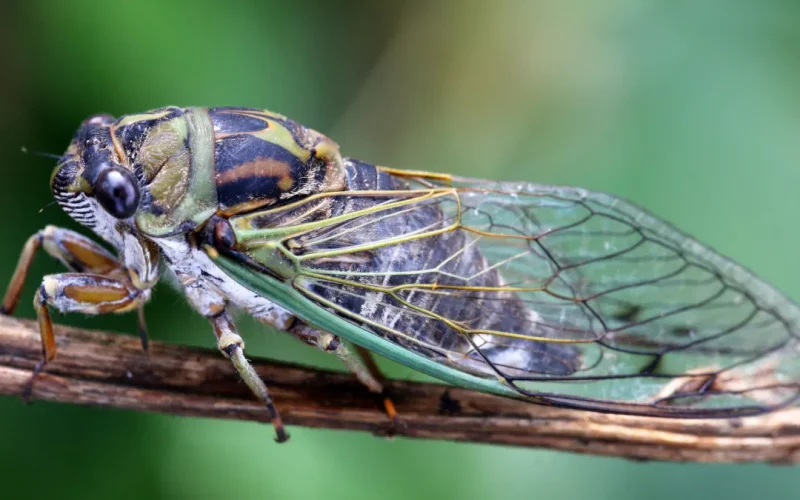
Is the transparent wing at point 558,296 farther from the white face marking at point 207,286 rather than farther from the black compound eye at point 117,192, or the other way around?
the black compound eye at point 117,192

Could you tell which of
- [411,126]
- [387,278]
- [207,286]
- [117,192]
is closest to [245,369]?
[207,286]

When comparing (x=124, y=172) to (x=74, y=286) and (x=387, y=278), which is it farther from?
(x=387, y=278)

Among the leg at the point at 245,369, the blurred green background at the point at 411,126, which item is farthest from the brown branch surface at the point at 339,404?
the blurred green background at the point at 411,126

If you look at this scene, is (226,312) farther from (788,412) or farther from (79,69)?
(788,412)

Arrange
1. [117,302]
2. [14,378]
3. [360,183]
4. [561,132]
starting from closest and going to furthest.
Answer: [14,378], [117,302], [360,183], [561,132]

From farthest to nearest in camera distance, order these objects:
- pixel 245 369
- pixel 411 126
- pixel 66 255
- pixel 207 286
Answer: pixel 411 126, pixel 66 255, pixel 207 286, pixel 245 369

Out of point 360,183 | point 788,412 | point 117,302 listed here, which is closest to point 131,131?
point 117,302
